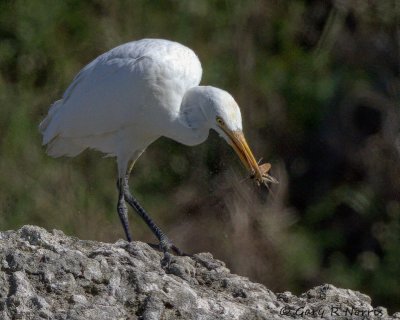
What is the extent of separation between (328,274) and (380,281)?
1.15ft

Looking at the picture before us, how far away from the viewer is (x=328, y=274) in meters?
9.03

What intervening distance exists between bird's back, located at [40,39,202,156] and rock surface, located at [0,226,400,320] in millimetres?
1608

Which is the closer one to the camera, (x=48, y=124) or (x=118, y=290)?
(x=118, y=290)

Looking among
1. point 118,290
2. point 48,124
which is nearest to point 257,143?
point 48,124

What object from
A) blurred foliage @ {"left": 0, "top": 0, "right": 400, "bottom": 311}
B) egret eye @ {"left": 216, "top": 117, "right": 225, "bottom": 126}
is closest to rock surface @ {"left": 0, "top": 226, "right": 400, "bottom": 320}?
egret eye @ {"left": 216, "top": 117, "right": 225, "bottom": 126}

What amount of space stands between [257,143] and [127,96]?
11.2 feet

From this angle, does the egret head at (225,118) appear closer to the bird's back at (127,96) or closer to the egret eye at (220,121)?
the egret eye at (220,121)

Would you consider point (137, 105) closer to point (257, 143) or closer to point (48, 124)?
point (48, 124)

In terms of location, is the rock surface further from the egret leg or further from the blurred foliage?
the blurred foliage

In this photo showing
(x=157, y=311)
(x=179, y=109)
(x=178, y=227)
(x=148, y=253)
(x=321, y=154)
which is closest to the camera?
(x=157, y=311)

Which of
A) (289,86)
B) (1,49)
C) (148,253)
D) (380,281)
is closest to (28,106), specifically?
(1,49)

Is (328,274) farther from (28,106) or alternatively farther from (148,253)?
(148,253)

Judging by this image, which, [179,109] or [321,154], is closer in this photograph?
[179,109]

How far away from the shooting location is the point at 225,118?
227 inches
